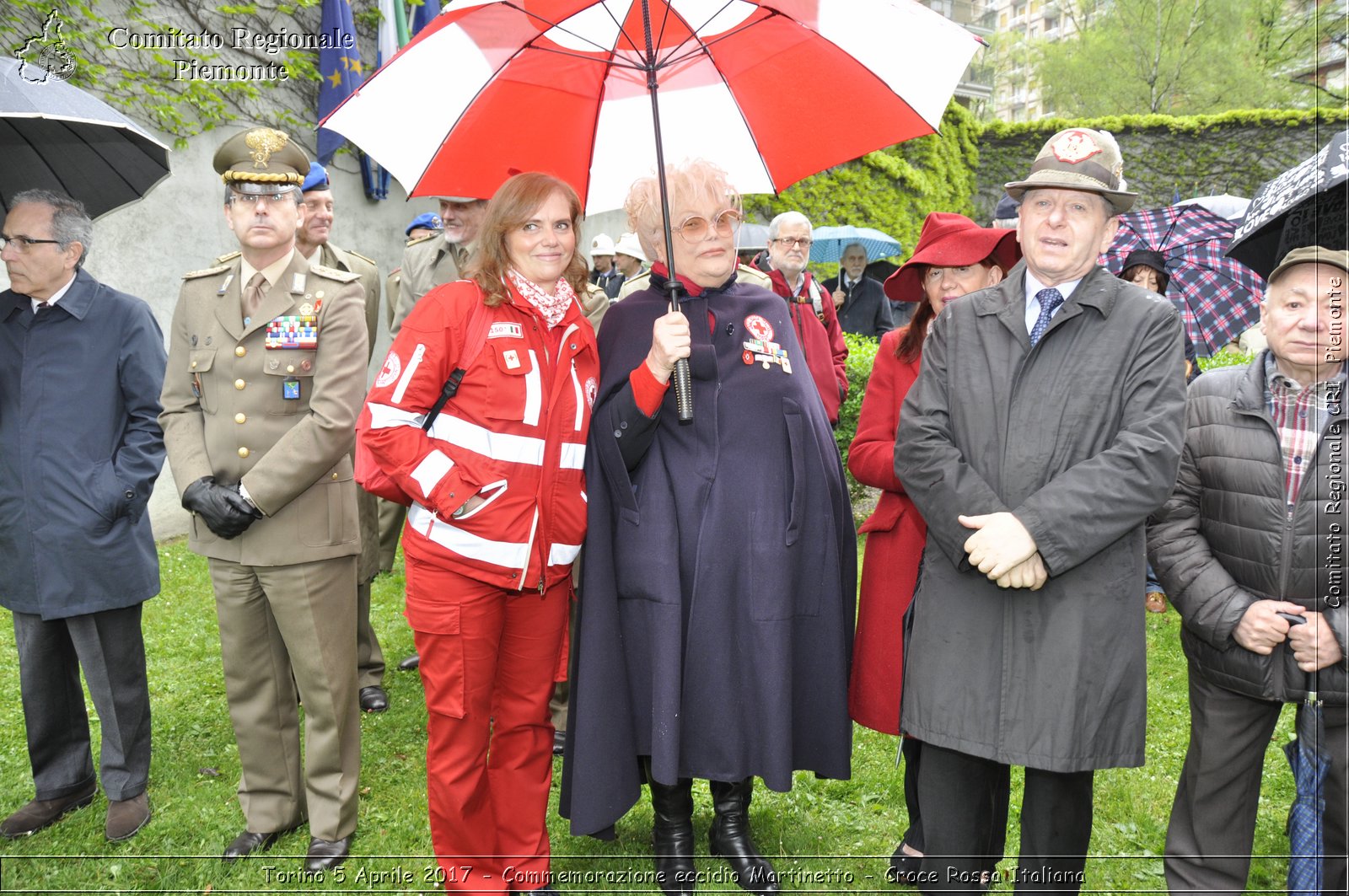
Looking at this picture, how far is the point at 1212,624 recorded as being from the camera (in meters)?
3.10

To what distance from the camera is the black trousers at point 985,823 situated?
291 centimetres

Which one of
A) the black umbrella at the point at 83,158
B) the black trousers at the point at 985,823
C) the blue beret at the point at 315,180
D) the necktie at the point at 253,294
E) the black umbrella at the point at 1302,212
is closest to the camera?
the black umbrella at the point at 1302,212

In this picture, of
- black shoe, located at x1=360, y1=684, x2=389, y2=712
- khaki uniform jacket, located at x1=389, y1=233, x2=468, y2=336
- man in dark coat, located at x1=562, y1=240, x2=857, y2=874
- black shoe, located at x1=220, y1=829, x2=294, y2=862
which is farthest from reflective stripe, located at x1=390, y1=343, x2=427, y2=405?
black shoe, located at x1=360, y1=684, x2=389, y2=712

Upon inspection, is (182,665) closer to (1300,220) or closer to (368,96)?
Answer: (368,96)

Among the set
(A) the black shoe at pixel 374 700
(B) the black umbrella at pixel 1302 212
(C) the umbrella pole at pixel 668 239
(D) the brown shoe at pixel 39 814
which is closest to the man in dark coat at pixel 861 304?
(A) the black shoe at pixel 374 700

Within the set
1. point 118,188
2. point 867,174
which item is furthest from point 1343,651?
point 867,174

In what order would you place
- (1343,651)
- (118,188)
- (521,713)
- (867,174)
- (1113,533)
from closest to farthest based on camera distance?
(1113,533) → (1343,651) → (521,713) → (118,188) → (867,174)

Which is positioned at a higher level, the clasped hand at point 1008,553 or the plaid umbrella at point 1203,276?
the plaid umbrella at point 1203,276

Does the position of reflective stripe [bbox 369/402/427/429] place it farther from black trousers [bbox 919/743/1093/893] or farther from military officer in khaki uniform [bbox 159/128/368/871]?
black trousers [bbox 919/743/1093/893]

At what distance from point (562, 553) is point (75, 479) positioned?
1.94 m

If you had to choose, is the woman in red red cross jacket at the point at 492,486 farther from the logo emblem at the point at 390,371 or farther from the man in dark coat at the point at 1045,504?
the man in dark coat at the point at 1045,504

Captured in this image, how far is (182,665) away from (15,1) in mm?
4796

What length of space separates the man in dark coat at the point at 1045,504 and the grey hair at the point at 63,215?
3.16m

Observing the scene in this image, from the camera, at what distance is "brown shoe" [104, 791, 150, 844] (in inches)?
154
